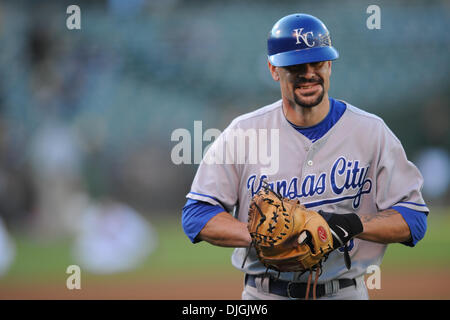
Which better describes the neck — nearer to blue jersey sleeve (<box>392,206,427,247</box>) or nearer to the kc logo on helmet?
the kc logo on helmet

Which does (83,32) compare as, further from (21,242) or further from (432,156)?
(432,156)

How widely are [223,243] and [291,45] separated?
0.77 m

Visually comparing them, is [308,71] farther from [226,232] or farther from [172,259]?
[172,259]

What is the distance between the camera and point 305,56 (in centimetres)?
230

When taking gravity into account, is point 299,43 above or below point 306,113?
above

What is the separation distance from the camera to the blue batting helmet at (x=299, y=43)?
2312 mm

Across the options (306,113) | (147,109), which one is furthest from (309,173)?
(147,109)

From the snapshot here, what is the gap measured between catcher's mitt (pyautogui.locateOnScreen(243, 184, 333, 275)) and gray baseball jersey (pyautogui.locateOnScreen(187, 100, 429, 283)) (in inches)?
10.8

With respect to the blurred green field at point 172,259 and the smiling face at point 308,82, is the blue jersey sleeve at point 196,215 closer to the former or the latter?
the smiling face at point 308,82

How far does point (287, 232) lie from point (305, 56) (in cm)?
65

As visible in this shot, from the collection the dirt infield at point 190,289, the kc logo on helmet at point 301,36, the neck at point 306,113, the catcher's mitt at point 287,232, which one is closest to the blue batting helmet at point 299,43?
the kc logo on helmet at point 301,36

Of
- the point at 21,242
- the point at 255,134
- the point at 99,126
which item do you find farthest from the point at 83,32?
the point at 255,134

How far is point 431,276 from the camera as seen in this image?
7.58 meters

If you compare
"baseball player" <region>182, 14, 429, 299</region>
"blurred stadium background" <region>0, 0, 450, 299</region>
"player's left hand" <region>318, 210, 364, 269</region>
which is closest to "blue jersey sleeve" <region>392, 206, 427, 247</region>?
"baseball player" <region>182, 14, 429, 299</region>
